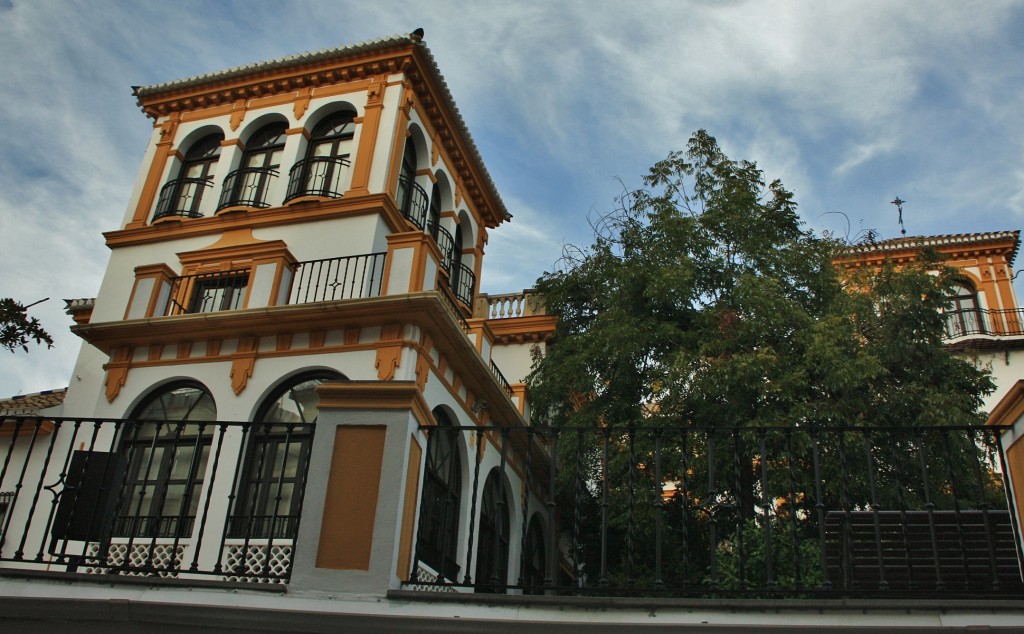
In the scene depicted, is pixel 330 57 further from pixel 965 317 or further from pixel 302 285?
pixel 965 317

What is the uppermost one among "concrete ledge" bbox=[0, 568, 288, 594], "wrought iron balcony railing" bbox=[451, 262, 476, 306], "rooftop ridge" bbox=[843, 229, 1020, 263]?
"rooftop ridge" bbox=[843, 229, 1020, 263]

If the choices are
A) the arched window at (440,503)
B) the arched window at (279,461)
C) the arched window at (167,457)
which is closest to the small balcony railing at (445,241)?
the arched window at (440,503)

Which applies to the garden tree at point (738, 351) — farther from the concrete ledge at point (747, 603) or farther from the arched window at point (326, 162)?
the concrete ledge at point (747, 603)

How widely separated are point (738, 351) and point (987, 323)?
13.5 meters

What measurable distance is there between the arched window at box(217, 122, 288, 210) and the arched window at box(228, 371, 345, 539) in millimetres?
4659

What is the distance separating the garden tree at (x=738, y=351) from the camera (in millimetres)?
13820

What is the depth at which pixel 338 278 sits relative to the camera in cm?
1460

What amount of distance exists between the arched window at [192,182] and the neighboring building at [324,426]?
0.05 m

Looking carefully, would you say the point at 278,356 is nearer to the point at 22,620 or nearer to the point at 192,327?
the point at 192,327

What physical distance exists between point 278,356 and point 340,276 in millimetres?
1961

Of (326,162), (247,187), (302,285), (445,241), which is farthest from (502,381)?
(247,187)

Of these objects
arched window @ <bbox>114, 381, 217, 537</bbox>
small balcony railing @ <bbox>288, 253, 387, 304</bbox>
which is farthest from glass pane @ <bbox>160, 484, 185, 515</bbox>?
small balcony railing @ <bbox>288, 253, 387, 304</bbox>

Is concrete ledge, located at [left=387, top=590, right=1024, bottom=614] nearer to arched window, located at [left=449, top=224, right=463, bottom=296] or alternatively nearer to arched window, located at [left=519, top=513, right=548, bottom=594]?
arched window, located at [left=519, top=513, right=548, bottom=594]

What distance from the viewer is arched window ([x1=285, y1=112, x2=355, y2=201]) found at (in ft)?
53.1
